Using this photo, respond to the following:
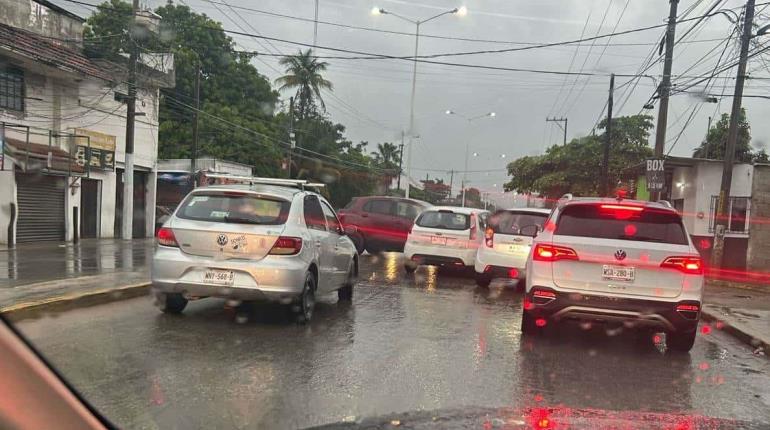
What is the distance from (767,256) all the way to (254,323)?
1763 cm

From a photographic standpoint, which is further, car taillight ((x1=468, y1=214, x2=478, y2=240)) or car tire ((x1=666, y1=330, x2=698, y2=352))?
car taillight ((x1=468, y1=214, x2=478, y2=240))

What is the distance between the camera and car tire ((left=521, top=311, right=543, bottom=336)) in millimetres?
Answer: 6980

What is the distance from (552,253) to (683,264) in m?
1.28

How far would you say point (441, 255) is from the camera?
12641 mm

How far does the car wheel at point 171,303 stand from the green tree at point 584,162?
29.5 metres

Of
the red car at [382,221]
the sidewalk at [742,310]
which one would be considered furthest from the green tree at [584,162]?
the red car at [382,221]

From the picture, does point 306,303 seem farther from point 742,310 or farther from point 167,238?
point 742,310

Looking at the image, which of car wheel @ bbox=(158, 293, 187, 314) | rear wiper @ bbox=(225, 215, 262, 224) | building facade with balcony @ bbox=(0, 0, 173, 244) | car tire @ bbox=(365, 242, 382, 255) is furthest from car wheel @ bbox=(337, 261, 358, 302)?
building facade with balcony @ bbox=(0, 0, 173, 244)

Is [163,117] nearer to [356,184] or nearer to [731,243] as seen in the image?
[356,184]

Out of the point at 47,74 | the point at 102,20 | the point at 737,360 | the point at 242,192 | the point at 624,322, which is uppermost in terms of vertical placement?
the point at 102,20

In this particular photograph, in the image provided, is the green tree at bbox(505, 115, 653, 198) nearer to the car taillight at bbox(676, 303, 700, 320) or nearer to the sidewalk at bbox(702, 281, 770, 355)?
the sidewalk at bbox(702, 281, 770, 355)

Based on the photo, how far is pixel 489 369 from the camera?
5594mm

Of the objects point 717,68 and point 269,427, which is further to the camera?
point 717,68

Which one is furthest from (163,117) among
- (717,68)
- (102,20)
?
(717,68)
